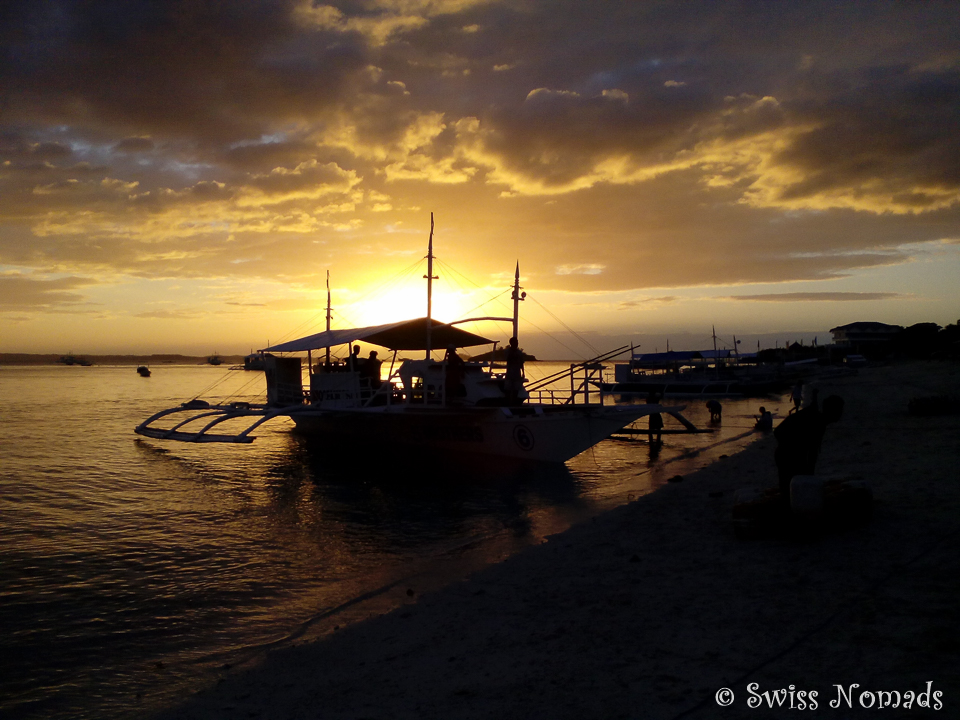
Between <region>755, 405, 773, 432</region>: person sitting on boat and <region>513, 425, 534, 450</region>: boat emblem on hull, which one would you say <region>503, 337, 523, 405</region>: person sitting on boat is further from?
<region>755, 405, 773, 432</region>: person sitting on boat

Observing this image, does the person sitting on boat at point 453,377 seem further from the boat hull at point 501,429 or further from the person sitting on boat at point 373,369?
the person sitting on boat at point 373,369

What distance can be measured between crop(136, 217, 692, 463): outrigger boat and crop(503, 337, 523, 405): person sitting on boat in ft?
0.42

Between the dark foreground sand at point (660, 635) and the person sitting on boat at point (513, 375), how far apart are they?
10.9 meters

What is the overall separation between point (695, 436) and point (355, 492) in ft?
59.1

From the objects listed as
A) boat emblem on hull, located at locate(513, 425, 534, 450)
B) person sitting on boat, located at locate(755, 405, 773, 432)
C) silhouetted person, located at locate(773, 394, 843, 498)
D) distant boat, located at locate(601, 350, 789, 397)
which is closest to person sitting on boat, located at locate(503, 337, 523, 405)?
boat emblem on hull, located at locate(513, 425, 534, 450)

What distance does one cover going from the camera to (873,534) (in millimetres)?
7113

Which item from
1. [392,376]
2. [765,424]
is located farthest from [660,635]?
[765,424]

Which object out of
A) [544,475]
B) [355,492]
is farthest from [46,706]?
[544,475]

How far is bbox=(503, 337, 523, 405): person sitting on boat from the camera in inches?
769

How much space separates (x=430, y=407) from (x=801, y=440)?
522 inches

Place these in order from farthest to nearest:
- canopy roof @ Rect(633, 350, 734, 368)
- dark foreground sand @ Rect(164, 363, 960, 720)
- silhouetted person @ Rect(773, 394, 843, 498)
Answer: canopy roof @ Rect(633, 350, 734, 368), silhouetted person @ Rect(773, 394, 843, 498), dark foreground sand @ Rect(164, 363, 960, 720)

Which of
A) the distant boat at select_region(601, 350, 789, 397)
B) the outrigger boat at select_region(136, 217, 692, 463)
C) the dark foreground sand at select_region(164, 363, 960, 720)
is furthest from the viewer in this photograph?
the distant boat at select_region(601, 350, 789, 397)

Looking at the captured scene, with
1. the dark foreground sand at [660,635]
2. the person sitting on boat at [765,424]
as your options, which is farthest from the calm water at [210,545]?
the person sitting on boat at [765,424]

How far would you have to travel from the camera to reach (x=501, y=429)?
1944 cm
